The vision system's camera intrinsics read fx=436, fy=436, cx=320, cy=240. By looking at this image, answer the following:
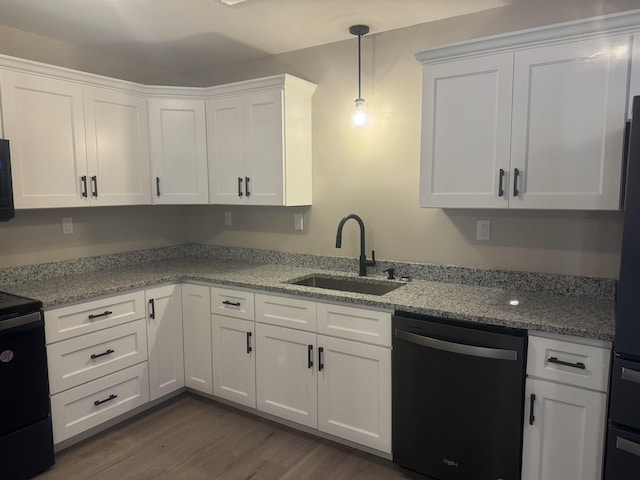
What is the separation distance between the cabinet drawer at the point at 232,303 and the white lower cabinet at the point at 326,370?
8 cm

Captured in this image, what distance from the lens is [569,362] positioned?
1.75 meters

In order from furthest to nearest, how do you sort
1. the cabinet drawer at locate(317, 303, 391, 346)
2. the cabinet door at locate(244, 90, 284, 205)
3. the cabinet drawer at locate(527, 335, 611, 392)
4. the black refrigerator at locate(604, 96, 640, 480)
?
1. the cabinet door at locate(244, 90, 284, 205)
2. the cabinet drawer at locate(317, 303, 391, 346)
3. the cabinet drawer at locate(527, 335, 611, 392)
4. the black refrigerator at locate(604, 96, 640, 480)

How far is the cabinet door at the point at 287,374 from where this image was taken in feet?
8.14

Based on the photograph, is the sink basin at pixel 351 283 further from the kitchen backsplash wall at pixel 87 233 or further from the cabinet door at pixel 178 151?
the kitchen backsplash wall at pixel 87 233

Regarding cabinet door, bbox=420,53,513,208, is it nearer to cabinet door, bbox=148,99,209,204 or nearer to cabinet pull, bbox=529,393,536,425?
cabinet pull, bbox=529,393,536,425

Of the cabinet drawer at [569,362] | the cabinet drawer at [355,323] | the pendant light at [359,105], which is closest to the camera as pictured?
the cabinet drawer at [569,362]

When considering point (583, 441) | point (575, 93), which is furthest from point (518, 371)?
point (575, 93)

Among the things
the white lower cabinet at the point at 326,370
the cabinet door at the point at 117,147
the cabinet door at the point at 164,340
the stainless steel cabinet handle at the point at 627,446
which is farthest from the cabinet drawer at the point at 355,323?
the cabinet door at the point at 117,147

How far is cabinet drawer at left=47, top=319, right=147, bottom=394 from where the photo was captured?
2.33 metres

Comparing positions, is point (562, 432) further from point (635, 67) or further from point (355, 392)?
point (635, 67)

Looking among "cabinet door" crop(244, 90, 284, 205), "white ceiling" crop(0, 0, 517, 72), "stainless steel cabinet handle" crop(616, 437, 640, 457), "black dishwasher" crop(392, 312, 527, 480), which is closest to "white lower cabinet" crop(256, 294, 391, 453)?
"black dishwasher" crop(392, 312, 527, 480)

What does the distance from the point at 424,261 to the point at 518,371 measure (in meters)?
1.00

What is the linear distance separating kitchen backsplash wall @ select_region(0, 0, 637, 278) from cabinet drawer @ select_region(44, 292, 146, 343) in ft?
2.21

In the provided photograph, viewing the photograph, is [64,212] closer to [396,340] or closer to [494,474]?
[396,340]
